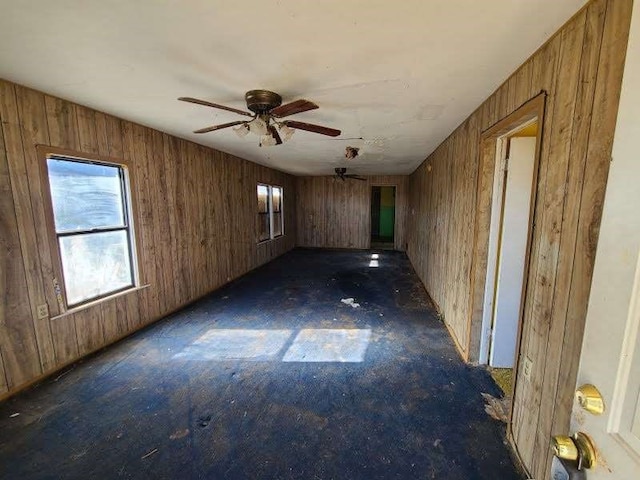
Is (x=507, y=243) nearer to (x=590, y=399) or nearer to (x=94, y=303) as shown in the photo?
(x=590, y=399)

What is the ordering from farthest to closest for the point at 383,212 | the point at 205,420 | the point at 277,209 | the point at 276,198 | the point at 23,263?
the point at 383,212
the point at 277,209
the point at 276,198
the point at 23,263
the point at 205,420

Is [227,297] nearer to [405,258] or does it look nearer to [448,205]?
[448,205]

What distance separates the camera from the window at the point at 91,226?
2.43 m

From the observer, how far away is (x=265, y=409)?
1.98m

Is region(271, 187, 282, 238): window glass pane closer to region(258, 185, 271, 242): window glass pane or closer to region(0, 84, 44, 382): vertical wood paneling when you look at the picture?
region(258, 185, 271, 242): window glass pane

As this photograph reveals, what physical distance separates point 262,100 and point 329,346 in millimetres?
2319

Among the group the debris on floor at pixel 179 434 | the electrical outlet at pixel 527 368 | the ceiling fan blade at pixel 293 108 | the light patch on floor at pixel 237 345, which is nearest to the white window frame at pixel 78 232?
the light patch on floor at pixel 237 345

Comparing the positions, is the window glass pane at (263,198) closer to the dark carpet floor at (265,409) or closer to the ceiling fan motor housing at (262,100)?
the dark carpet floor at (265,409)

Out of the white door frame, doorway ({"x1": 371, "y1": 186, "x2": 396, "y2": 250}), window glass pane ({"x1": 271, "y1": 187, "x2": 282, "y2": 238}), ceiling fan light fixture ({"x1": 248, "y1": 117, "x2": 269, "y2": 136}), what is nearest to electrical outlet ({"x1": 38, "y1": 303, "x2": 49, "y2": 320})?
ceiling fan light fixture ({"x1": 248, "y1": 117, "x2": 269, "y2": 136})

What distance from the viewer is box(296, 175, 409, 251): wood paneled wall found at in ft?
26.8

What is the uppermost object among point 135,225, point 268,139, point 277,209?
point 268,139

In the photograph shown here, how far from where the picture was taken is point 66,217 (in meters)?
2.46

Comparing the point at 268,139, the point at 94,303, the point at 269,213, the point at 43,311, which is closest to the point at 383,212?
the point at 269,213

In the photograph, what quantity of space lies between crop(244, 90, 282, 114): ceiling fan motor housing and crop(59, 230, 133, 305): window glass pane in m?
2.03
